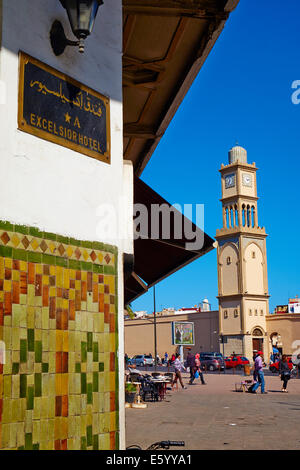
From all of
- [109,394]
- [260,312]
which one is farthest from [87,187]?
[260,312]

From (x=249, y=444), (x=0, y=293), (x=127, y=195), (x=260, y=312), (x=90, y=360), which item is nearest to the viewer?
(x=0, y=293)

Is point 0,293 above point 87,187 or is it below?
below

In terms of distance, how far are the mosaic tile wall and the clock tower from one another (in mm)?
56111

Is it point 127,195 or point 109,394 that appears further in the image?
point 127,195

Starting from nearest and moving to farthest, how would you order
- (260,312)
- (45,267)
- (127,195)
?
(45,267) < (127,195) < (260,312)

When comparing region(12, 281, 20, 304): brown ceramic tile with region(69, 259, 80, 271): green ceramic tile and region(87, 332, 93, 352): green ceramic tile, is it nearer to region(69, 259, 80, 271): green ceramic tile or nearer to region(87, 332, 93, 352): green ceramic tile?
region(69, 259, 80, 271): green ceramic tile

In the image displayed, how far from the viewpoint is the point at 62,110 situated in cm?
439

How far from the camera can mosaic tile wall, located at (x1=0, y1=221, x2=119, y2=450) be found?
372 centimetres

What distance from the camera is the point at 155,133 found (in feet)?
30.5

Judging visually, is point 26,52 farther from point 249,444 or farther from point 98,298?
point 249,444

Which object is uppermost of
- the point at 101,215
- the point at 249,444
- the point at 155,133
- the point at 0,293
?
the point at 155,133

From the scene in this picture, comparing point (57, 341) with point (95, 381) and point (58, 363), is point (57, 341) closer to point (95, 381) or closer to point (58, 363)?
point (58, 363)

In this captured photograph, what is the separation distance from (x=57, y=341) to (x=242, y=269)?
58.8 m

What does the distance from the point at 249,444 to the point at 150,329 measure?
6606 cm
